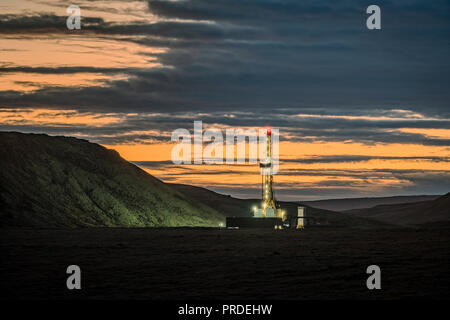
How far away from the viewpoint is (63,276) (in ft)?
104

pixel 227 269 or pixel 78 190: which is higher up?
pixel 227 269

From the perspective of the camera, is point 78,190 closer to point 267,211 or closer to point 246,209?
point 267,211

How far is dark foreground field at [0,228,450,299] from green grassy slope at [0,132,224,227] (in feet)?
133

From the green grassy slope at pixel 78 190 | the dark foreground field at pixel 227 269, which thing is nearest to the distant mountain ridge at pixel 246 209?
the green grassy slope at pixel 78 190

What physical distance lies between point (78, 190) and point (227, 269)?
7354 centimetres

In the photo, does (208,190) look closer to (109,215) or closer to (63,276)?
(109,215)

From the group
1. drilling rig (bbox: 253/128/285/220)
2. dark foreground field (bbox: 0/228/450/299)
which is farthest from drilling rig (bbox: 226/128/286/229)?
dark foreground field (bbox: 0/228/450/299)

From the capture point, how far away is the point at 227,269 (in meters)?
34.5

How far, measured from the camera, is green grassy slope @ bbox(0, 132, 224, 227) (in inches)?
3595

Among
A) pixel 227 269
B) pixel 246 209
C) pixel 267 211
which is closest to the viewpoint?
pixel 227 269

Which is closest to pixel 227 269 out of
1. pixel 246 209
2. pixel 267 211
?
pixel 267 211

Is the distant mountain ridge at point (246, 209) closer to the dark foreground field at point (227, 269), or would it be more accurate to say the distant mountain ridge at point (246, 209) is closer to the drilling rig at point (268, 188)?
the drilling rig at point (268, 188)

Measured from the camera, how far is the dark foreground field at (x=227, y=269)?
2705cm
